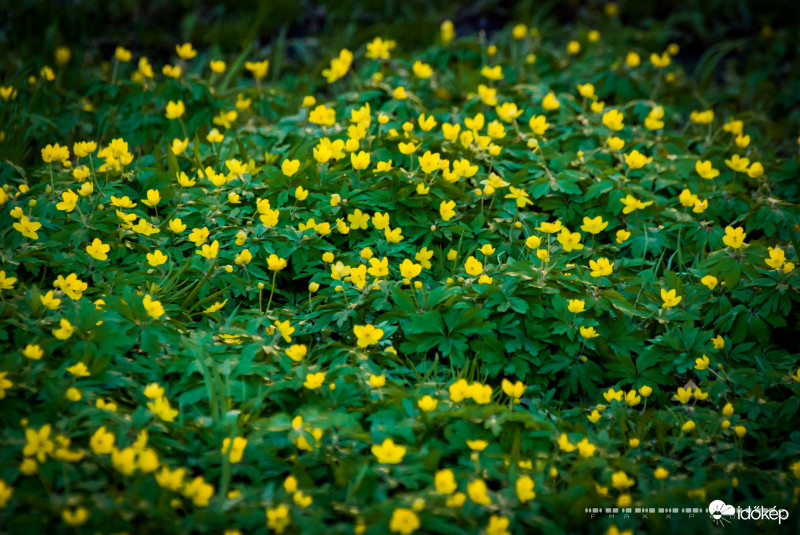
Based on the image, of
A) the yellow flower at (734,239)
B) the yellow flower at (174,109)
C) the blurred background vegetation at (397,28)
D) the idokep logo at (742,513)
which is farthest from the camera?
the blurred background vegetation at (397,28)

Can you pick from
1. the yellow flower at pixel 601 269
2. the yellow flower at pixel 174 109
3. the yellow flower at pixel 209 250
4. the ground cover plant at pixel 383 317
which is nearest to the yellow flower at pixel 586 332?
the ground cover plant at pixel 383 317

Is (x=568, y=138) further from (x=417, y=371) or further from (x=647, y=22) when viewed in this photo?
(x=647, y=22)

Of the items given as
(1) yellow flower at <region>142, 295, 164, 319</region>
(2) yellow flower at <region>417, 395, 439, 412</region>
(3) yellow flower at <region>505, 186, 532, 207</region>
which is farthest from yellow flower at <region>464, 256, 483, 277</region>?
(1) yellow flower at <region>142, 295, 164, 319</region>

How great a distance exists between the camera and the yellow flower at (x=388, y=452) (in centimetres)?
176

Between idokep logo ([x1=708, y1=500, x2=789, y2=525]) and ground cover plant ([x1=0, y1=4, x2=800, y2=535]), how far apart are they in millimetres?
30

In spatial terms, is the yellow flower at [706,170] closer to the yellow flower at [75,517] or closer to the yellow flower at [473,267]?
the yellow flower at [473,267]

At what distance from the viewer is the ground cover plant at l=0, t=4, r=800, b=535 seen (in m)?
1.77

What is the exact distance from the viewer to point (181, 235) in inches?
104

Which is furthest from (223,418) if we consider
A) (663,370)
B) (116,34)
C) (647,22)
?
(647,22)

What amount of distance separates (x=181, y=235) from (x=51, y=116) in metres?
1.33

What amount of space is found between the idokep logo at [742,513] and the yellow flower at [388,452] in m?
0.84

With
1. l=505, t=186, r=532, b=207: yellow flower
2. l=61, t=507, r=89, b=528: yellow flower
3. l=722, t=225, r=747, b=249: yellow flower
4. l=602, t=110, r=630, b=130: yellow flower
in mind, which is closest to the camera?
l=61, t=507, r=89, b=528: yellow flower

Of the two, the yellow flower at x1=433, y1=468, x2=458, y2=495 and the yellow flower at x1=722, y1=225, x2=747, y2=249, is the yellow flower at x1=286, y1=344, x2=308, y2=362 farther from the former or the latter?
the yellow flower at x1=722, y1=225, x2=747, y2=249

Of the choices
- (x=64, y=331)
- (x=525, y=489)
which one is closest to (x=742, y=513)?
(x=525, y=489)
